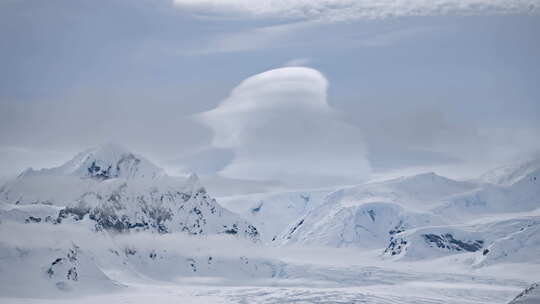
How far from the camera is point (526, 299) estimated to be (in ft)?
558
